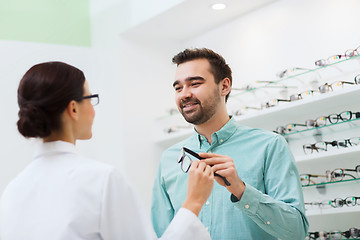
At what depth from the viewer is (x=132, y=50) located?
3.81m

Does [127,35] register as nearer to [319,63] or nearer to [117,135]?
[117,135]

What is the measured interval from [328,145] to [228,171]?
51.6 inches

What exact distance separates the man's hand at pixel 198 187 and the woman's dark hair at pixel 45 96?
391 mm

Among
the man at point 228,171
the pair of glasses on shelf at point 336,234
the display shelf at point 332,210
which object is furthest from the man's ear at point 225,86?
the pair of glasses on shelf at point 336,234

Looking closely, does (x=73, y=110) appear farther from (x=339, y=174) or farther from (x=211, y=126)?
(x=339, y=174)

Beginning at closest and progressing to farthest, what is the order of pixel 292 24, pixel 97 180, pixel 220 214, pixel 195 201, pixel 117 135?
pixel 97 180 → pixel 195 201 → pixel 220 214 → pixel 292 24 → pixel 117 135

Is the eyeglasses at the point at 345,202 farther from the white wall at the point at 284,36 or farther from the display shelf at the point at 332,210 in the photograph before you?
the white wall at the point at 284,36

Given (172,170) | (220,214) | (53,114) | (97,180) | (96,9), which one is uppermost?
(96,9)

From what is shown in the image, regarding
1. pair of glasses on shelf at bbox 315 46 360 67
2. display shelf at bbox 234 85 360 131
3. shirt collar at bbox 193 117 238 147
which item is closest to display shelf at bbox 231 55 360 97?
pair of glasses on shelf at bbox 315 46 360 67

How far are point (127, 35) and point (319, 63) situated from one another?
1490mm

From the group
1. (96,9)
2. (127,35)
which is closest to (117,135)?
(127,35)

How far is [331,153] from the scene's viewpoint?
2.73 metres

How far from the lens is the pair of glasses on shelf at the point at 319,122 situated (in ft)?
8.97

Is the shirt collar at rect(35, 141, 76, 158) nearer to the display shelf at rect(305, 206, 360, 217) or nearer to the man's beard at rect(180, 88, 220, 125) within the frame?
the man's beard at rect(180, 88, 220, 125)
